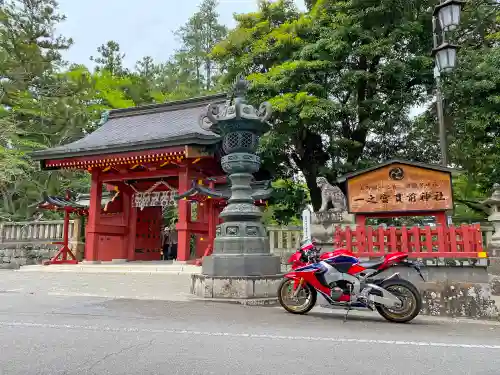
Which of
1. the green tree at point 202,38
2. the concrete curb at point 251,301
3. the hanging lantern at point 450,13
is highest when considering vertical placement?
the green tree at point 202,38

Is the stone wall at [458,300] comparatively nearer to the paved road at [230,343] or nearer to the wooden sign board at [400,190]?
the paved road at [230,343]

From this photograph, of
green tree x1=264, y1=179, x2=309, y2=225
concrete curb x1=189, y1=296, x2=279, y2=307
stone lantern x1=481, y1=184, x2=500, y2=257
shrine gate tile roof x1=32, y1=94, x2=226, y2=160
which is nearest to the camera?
concrete curb x1=189, y1=296, x2=279, y2=307

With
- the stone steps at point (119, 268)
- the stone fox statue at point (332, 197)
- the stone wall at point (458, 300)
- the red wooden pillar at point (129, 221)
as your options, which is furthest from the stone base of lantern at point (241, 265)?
the red wooden pillar at point (129, 221)

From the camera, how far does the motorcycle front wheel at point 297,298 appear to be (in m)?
6.61

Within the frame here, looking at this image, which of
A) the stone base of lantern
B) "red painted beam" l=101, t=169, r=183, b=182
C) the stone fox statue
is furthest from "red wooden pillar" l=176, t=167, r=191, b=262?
the stone base of lantern

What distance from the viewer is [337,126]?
16438 millimetres

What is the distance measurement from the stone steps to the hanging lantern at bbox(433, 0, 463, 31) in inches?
383

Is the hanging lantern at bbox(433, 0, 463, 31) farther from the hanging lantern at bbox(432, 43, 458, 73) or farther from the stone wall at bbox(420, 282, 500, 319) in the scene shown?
the stone wall at bbox(420, 282, 500, 319)

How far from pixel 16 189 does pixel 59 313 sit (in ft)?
56.2

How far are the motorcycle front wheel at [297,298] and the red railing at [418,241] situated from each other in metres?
2.39

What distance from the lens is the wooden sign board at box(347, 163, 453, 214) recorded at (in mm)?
9469

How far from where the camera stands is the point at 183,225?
1486 cm

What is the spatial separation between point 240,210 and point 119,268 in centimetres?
772

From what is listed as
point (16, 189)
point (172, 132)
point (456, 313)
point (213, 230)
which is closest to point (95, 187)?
point (172, 132)
